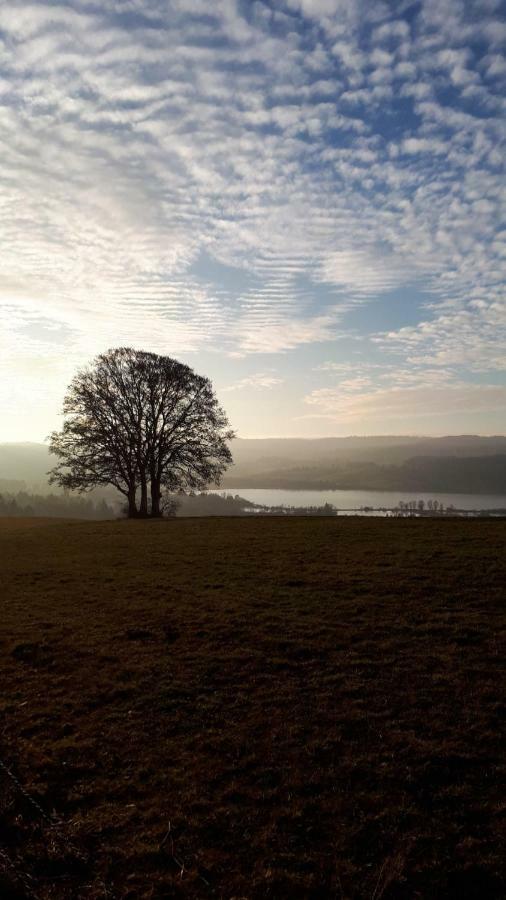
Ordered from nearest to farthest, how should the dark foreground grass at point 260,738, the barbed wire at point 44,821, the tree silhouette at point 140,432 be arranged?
the barbed wire at point 44,821 < the dark foreground grass at point 260,738 < the tree silhouette at point 140,432

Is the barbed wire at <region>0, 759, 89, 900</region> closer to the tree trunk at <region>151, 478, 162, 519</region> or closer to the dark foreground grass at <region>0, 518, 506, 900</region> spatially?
A: the dark foreground grass at <region>0, 518, 506, 900</region>

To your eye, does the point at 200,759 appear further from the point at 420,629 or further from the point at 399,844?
the point at 420,629

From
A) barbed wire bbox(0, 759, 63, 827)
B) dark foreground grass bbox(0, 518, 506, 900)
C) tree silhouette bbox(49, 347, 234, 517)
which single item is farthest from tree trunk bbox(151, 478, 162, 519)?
barbed wire bbox(0, 759, 63, 827)

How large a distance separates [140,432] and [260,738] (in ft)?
132

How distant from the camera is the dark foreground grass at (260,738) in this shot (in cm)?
538

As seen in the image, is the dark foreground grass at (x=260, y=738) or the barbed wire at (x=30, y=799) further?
the barbed wire at (x=30, y=799)

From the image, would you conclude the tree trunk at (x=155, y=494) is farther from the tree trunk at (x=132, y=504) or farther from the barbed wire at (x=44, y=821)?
the barbed wire at (x=44, y=821)

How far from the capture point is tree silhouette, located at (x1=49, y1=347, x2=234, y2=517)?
4466cm

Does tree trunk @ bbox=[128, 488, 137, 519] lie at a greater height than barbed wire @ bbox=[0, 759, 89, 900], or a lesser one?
greater

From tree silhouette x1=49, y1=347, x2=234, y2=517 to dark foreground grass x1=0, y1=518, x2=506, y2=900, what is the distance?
2880 centimetres

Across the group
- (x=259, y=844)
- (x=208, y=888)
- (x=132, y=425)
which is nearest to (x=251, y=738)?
(x=259, y=844)

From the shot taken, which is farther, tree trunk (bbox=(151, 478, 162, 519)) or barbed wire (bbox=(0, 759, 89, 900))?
tree trunk (bbox=(151, 478, 162, 519))

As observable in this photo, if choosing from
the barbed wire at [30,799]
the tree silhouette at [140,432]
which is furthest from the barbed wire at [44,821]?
the tree silhouette at [140,432]

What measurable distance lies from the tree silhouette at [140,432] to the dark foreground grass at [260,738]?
28.8 metres
